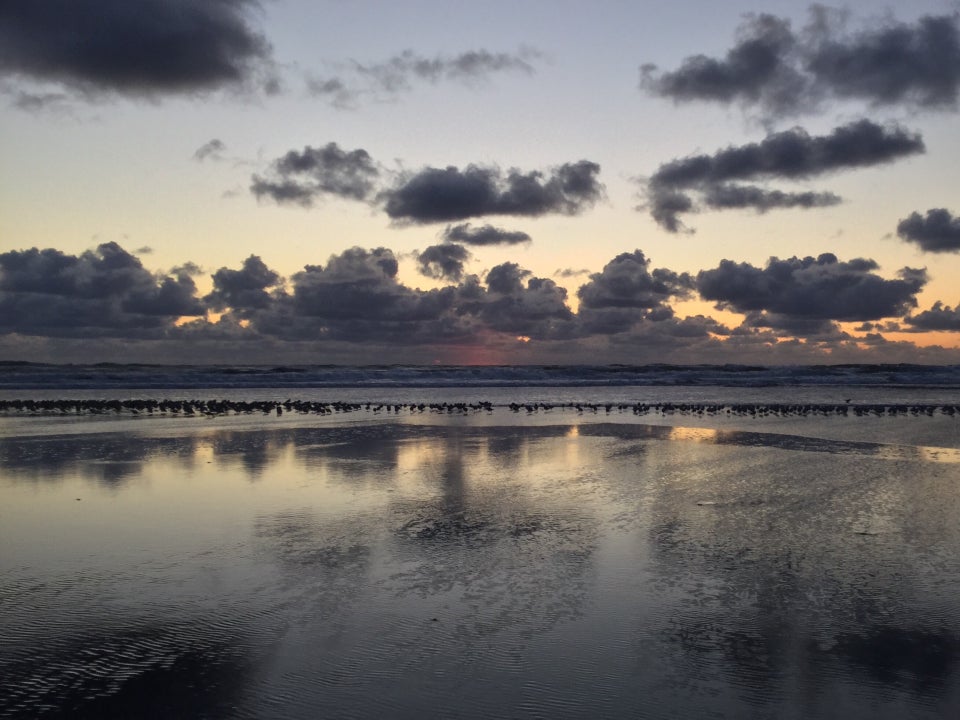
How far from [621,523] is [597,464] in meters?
7.64

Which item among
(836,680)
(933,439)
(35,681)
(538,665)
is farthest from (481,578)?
(933,439)

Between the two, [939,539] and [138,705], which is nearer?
[138,705]

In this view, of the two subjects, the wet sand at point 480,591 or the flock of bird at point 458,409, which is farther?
the flock of bird at point 458,409

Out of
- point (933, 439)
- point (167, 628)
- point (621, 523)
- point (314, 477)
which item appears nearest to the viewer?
point (167, 628)

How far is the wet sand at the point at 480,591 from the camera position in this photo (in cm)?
644

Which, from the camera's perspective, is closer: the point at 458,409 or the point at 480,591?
the point at 480,591

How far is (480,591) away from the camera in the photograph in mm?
9219

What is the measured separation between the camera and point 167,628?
7902 mm

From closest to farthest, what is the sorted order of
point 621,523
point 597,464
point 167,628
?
point 167,628
point 621,523
point 597,464

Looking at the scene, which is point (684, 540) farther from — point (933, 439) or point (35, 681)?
point (933, 439)

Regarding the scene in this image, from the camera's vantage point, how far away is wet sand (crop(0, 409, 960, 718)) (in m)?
6.44

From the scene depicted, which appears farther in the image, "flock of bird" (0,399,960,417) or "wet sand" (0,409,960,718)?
"flock of bird" (0,399,960,417)

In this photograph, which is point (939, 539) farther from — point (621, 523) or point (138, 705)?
point (138, 705)

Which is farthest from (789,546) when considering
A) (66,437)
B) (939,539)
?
(66,437)
